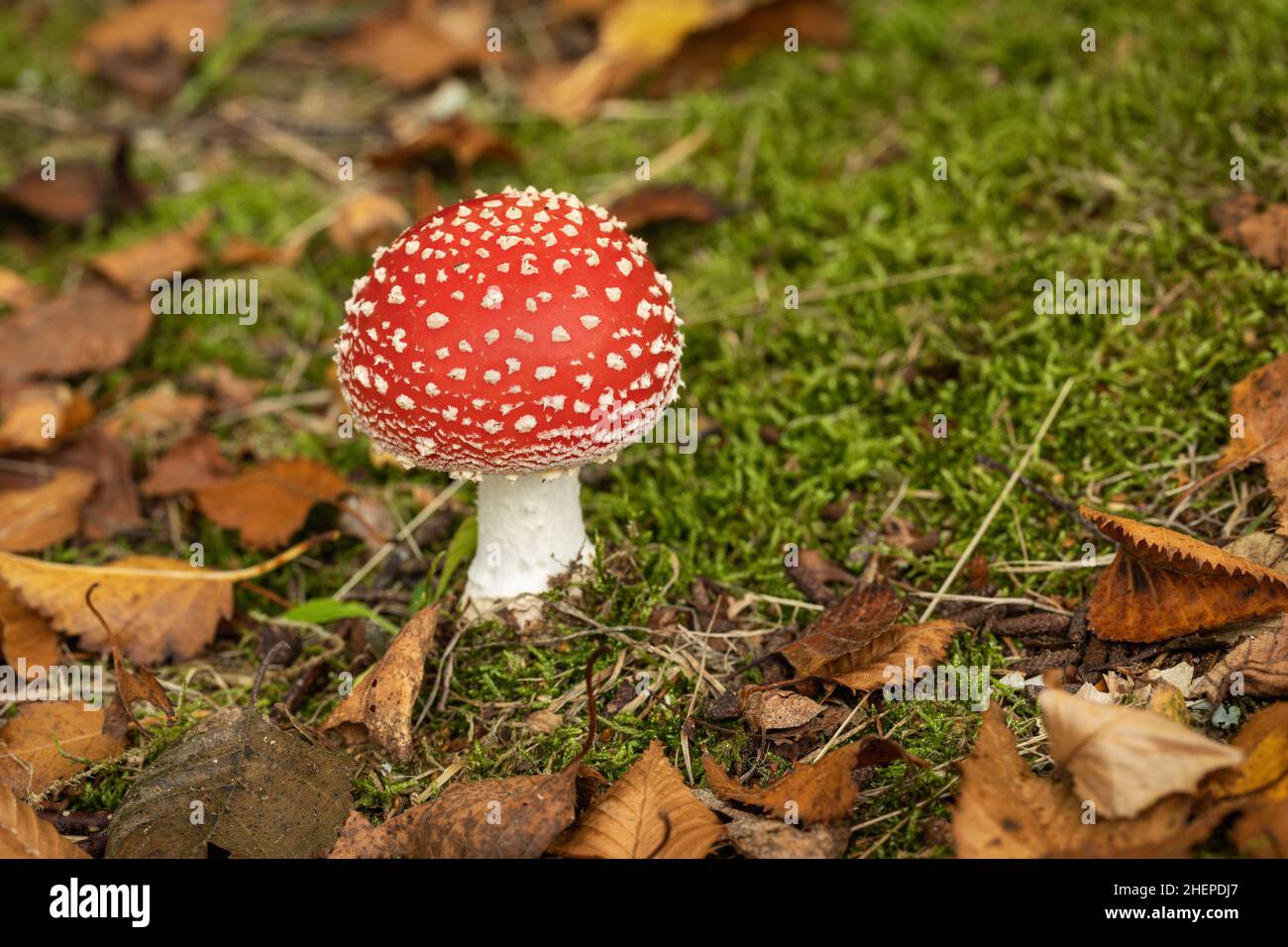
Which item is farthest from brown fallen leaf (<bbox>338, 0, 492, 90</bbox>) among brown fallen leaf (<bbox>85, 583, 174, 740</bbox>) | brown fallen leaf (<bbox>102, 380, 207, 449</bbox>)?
brown fallen leaf (<bbox>85, 583, 174, 740</bbox>)

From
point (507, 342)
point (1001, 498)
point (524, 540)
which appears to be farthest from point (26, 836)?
point (1001, 498)

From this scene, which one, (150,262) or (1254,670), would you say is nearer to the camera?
(1254,670)

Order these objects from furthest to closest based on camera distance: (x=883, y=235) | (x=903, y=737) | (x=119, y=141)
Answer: (x=119, y=141)
(x=883, y=235)
(x=903, y=737)

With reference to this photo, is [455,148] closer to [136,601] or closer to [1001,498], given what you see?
[136,601]

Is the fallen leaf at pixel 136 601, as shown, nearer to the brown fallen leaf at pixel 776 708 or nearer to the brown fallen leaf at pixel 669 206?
the brown fallen leaf at pixel 776 708

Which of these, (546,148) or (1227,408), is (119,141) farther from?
(1227,408)
